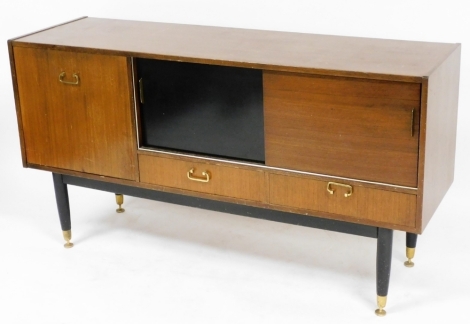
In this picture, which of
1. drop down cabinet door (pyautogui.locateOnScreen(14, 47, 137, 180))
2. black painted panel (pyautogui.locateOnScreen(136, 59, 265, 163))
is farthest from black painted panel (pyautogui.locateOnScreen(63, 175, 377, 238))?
black painted panel (pyautogui.locateOnScreen(136, 59, 265, 163))

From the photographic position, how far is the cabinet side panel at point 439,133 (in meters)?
3.27

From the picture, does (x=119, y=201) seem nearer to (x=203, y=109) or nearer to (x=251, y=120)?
(x=203, y=109)

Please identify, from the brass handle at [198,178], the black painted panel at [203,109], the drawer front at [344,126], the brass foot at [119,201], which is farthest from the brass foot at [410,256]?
the brass foot at [119,201]

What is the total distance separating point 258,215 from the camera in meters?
3.71

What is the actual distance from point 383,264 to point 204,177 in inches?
30.7

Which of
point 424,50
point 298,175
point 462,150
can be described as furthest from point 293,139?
point 462,150

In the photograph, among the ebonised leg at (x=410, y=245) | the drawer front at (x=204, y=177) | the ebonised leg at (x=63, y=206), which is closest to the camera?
the drawer front at (x=204, y=177)

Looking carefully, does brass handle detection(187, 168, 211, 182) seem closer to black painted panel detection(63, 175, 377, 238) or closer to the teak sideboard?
the teak sideboard

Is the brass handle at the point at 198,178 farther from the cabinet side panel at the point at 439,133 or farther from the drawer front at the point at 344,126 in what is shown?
the cabinet side panel at the point at 439,133

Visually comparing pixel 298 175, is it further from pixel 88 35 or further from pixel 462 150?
pixel 462 150

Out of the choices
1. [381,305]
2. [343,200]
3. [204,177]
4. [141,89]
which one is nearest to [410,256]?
[381,305]

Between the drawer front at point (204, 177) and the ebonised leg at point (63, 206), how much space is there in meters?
0.49

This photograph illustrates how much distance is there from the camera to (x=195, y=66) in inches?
142

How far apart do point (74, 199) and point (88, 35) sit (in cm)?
112
